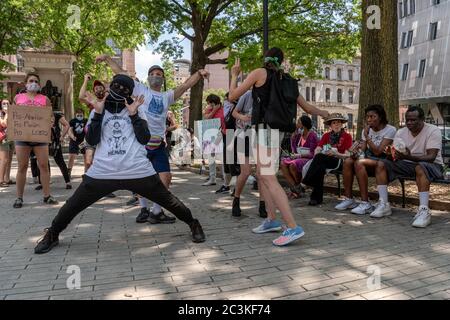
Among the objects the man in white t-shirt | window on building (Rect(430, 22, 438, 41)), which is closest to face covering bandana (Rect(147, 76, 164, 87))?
the man in white t-shirt

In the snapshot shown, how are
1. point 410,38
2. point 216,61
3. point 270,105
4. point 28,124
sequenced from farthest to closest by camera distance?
1. point 410,38
2. point 216,61
3. point 28,124
4. point 270,105

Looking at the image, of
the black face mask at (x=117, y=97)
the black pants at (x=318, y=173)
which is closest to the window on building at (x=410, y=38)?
the black pants at (x=318, y=173)

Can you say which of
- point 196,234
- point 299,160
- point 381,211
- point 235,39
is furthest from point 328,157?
point 235,39

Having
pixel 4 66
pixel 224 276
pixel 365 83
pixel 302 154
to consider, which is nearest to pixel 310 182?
pixel 302 154

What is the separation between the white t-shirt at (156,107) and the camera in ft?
17.9

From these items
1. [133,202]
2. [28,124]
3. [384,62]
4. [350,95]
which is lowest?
[133,202]

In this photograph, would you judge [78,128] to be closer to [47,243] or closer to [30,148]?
[30,148]

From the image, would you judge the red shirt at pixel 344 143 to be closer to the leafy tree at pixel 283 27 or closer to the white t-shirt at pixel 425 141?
the white t-shirt at pixel 425 141

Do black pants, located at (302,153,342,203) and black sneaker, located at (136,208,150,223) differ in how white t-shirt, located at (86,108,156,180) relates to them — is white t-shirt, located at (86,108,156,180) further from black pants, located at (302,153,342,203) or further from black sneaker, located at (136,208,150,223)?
black pants, located at (302,153,342,203)

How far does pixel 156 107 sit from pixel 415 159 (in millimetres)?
3378

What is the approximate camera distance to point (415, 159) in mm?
5922

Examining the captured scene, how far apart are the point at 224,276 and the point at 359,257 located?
4.51ft

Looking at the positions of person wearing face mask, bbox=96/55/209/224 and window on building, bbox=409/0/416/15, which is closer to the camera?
person wearing face mask, bbox=96/55/209/224

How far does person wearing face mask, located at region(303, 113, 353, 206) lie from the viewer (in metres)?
7.08
